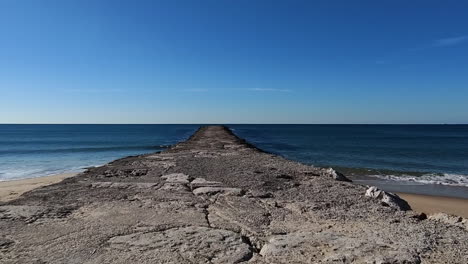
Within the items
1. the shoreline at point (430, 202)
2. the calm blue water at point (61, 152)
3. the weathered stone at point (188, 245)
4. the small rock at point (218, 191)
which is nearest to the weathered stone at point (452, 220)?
the weathered stone at point (188, 245)

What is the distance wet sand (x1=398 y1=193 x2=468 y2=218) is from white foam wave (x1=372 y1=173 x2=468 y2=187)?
332 cm

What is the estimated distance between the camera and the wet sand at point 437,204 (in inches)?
347

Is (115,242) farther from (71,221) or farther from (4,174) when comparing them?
(4,174)

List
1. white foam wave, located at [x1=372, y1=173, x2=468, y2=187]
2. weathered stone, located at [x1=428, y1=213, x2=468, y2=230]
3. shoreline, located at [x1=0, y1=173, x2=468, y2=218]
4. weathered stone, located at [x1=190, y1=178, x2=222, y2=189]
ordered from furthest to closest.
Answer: white foam wave, located at [x1=372, y1=173, x2=468, y2=187] → shoreline, located at [x1=0, y1=173, x2=468, y2=218] → weathered stone, located at [x1=190, y1=178, x2=222, y2=189] → weathered stone, located at [x1=428, y1=213, x2=468, y2=230]

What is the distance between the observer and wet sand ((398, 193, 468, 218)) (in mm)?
8805

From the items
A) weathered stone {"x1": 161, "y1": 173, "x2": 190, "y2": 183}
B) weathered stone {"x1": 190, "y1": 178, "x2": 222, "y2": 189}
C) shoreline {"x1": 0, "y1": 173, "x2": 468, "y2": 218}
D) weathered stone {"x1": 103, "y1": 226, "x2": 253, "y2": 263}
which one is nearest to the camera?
weathered stone {"x1": 103, "y1": 226, "x2": 253, "y2": 263}

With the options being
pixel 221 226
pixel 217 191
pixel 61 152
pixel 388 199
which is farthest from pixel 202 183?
pixel 61 152

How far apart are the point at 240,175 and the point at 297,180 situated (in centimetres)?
146

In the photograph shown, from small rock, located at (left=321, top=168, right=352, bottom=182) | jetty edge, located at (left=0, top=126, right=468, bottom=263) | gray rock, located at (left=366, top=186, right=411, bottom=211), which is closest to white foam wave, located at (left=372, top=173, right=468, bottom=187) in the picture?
small rock, located at (left=321, top=168, right=352, bottom=182)

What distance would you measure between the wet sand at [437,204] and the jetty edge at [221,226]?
386 cm

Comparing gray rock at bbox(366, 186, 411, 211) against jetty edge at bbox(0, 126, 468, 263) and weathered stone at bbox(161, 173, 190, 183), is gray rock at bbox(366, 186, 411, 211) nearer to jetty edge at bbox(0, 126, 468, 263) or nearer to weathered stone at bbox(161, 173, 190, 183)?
jetty edge at bbox(0, 126, 468, 263)

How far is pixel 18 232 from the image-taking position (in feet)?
12.8

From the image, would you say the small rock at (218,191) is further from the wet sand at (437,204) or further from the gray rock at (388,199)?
the wet sand at (437,204)

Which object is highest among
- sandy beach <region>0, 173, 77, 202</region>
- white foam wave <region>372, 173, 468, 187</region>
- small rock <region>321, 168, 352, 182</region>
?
small rock <region>321, 168, 352, 182</region>
